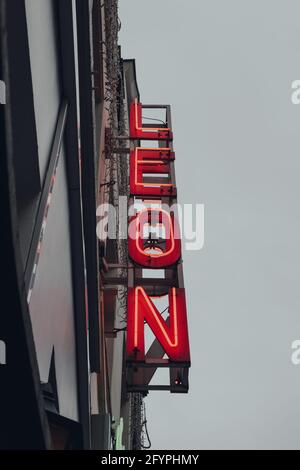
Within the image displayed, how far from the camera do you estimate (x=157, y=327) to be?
1115cm

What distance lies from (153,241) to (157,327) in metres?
2.85

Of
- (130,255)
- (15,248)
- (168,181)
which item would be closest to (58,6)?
(15,248)

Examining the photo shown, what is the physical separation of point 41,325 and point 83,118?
3880mm

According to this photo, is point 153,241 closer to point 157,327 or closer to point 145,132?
point 157,327

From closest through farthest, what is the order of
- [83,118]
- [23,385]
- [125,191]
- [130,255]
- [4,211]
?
[4,211]
[23,385]
[83,118]
[130,255]
[125,191]

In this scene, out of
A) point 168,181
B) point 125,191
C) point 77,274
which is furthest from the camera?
point 125,191

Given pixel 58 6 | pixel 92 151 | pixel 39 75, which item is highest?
pixel 58 6

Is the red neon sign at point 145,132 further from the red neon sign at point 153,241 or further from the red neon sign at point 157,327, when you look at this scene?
the red neon sign at point 157,327

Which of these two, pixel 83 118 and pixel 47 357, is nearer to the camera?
pixel 47 357

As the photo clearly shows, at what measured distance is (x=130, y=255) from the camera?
12.9 meters

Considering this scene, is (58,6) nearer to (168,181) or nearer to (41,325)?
(41,325)

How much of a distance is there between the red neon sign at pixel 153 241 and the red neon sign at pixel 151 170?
0.79m

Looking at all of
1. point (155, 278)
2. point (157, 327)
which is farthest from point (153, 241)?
point (157, 327)

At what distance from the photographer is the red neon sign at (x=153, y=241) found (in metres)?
12.8
